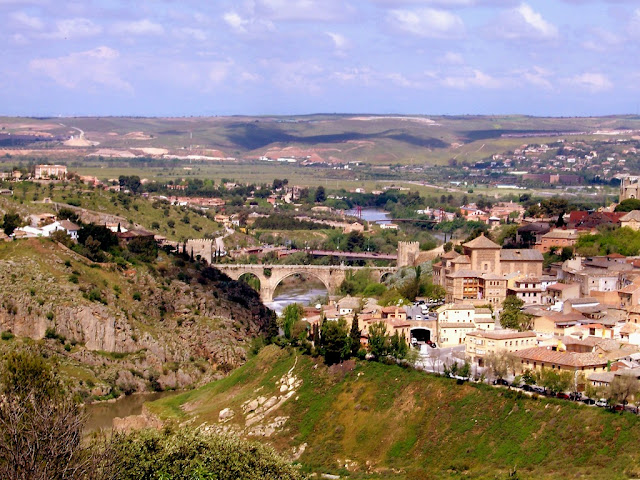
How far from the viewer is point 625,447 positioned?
30.1 meters

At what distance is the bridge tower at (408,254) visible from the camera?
6512 centimetres

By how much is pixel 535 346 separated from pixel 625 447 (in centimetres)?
758

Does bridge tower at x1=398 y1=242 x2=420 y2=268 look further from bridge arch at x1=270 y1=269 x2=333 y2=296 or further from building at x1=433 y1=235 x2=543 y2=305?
building at x1=433 y1=235 x2=543 y2=305

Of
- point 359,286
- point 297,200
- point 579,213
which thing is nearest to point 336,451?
point 579,213

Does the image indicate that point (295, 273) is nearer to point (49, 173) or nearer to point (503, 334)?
point (49, 173)

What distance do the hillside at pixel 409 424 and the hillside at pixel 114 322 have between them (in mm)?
7632

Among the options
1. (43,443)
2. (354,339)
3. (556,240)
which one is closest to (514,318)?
(354,339)

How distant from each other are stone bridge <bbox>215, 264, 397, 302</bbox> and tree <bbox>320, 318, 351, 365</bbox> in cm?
3123

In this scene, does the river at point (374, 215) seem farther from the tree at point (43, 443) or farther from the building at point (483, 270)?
the tree at point (43, 443)

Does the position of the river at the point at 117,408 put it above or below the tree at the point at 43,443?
below

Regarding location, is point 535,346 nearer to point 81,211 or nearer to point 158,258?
point 158,258

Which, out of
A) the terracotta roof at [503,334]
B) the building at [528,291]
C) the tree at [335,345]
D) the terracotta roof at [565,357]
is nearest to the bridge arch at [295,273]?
the building at [528,291]

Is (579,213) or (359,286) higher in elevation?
(579,213)

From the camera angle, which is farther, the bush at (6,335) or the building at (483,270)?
the bush at (6,335)
